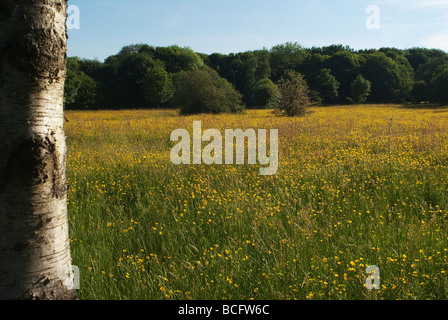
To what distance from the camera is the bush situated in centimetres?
2555

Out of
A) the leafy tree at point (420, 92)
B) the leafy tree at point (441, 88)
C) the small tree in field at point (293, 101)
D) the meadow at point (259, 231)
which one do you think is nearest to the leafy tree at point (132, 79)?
the small tree in field at point (293, 101)

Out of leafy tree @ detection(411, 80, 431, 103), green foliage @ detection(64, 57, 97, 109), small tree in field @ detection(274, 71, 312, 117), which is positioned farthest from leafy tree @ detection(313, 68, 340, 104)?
green foliage @ detection(64, 57, 97, 109)

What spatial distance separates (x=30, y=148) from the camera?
1.67 metres

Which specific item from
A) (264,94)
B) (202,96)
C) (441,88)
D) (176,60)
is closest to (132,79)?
(176,60)

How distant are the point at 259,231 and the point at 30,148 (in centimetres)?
234

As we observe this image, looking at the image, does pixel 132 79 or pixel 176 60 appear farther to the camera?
pixel 176 60

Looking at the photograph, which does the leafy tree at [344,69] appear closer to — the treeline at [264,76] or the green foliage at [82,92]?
the treeline at [264,76]

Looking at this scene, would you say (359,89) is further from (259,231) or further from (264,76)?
(259,231)

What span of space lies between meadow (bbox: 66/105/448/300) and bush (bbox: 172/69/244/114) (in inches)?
758

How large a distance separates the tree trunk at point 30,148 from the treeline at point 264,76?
109 ft

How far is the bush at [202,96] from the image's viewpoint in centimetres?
2555

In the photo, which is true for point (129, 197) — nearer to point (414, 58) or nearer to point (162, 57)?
point (162, 57)

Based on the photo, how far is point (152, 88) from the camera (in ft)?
161

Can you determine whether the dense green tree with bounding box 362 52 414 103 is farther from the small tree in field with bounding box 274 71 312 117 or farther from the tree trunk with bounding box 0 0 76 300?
the tree trunk with bounding box 0 0 76 300
